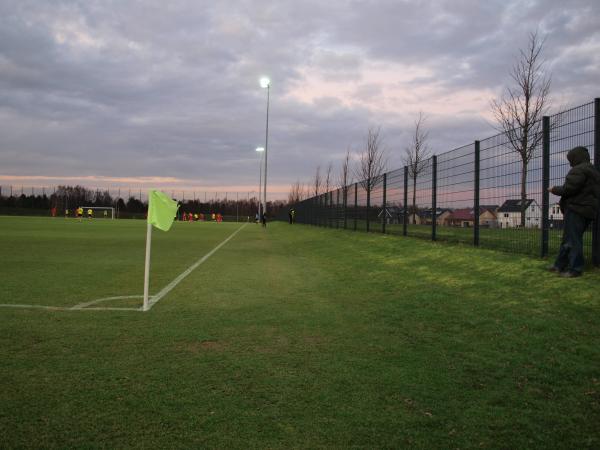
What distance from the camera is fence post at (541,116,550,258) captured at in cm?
801

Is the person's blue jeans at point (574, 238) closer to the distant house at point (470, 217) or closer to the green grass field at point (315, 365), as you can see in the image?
the green grass field at point (315, 365)

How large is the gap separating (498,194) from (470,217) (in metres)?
1.27

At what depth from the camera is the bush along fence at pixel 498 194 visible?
757 centimetres

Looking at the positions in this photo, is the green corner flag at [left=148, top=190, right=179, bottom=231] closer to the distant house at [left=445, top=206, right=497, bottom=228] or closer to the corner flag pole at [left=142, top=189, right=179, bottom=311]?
the corner flag pole at [left=142, top=189, right=179, bottom=311]

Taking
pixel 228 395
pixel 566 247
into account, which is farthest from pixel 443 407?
pixel 566 247

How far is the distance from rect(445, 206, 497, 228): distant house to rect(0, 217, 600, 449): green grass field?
201 centimetres

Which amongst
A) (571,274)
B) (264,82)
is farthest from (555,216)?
(264,82)

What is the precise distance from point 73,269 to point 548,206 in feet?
30.4

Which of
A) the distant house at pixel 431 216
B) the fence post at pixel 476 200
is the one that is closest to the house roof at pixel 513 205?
the fence post at pixel 476 200

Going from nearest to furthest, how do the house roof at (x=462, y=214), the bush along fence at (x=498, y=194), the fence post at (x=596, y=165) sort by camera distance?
the fence post at (x=596, y=165), the bush along fence at (x=498, y=194), the house roof at (x=462, y=214)

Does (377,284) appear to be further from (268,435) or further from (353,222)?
(353,222)

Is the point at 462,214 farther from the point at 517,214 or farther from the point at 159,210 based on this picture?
the point at 159,210

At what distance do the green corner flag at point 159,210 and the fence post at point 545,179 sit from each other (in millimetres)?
5895

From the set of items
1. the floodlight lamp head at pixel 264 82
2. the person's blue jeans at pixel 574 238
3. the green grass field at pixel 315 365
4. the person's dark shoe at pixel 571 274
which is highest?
the floodlight lamp head at pixel 264 82
